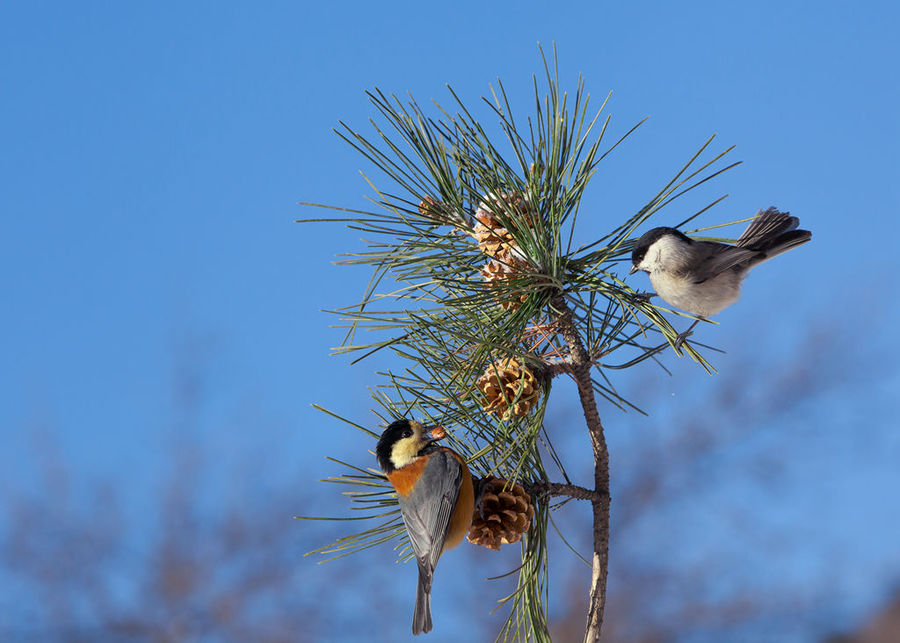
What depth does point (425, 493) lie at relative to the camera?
3.22 feet

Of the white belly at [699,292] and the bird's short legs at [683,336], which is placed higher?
the white belly at [699,292]

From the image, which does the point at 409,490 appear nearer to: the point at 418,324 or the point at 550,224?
the point at 418,324

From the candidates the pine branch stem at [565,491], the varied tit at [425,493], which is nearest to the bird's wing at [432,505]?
the varied tit at [425,493]

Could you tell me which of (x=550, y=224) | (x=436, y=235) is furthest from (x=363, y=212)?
(x=550, y=224)

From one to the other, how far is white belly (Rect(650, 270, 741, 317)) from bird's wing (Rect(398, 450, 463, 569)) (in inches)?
14.3

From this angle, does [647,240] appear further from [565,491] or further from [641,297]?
[565,491]

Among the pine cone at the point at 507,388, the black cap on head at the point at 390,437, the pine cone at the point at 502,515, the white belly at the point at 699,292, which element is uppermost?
the white belly at the point at 699,292

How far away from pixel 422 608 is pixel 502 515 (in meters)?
0.18

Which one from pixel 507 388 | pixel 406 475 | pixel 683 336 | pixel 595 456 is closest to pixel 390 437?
pixel 406 475

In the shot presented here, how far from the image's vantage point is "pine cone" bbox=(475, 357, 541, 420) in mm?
978

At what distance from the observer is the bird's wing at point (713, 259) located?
995 mm

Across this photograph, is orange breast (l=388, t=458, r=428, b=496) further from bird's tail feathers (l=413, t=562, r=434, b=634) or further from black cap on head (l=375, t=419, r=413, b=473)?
bird's tail feathers (l=413, t=562, r=434, b=634)

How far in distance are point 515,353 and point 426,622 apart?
15.9 inches

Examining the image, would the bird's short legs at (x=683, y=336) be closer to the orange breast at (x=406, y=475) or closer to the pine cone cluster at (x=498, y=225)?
the pine cone cluster at (x=498, y=225)
